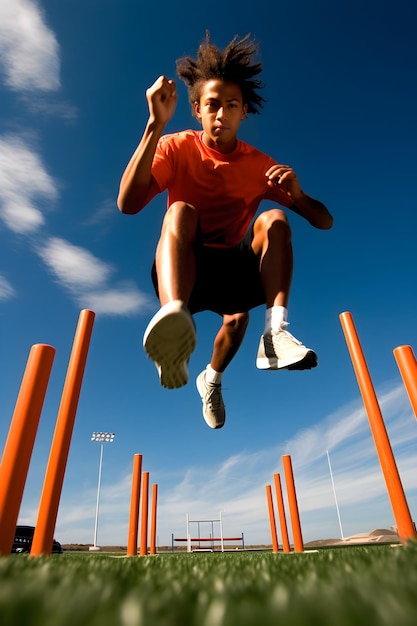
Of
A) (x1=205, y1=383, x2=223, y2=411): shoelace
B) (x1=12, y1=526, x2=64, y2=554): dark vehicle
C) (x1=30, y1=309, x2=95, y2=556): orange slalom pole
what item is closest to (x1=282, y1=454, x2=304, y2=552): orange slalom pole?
(x1=205, y1=383, x2=223, y2=411): shoelace

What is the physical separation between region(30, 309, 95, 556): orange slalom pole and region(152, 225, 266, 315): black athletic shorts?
0.61m

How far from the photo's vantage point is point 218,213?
3.18 meters

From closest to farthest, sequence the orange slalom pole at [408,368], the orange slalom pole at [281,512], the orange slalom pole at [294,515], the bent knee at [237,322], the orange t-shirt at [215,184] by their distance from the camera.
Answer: the orange slalom pole at [408,368] → the orange t-shirt at [215,184] → the bent knee at [237,322] → the orange slalom pole at [294,515] → the orange slalom pole at [281,512]

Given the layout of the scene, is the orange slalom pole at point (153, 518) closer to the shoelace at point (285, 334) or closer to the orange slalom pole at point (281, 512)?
the orange slalom pole at point (281, 512)

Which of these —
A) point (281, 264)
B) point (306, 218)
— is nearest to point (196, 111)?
point (306, 218)

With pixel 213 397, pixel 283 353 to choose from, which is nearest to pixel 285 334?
pixel 283 353

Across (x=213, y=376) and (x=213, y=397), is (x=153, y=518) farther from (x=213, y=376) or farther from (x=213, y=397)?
(x=213, y=376)

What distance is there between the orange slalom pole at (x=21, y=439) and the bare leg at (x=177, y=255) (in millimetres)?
746

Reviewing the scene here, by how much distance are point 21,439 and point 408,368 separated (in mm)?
2392

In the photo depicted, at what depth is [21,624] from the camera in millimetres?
461

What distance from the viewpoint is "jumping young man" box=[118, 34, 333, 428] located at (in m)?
2.34

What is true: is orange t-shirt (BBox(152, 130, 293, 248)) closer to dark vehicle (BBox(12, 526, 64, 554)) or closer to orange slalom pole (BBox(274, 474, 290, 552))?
orange slalom pole (BBox(274, 474, 290, 552))

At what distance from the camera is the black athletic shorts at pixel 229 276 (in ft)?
9.62

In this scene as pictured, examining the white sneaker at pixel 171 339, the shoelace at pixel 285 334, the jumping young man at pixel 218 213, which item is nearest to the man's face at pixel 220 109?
the jumping young man at pixel 218 213
